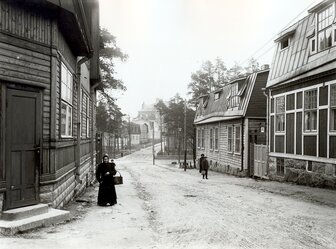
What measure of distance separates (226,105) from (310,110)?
568 inches

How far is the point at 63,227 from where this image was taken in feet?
25.9

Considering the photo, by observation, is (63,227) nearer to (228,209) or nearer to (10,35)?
(10,35)

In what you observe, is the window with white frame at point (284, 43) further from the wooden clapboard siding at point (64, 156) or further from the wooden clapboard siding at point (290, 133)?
the wooden clapboard siding at point (64, 156)

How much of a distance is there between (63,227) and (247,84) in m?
20.7

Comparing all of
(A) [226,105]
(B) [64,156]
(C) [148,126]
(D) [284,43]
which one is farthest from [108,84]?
(C) [148,126]

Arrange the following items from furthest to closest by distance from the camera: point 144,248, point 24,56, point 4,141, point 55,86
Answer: point 55,86 → point 24,56 → point 4,141 → point 144,248

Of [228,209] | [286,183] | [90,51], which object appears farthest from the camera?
[286,183]

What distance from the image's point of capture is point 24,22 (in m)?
8.26

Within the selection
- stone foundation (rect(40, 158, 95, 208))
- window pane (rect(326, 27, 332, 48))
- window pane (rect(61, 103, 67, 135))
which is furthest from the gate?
window pane (rect(61, 103, 67, 135))

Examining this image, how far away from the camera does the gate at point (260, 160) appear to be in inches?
881

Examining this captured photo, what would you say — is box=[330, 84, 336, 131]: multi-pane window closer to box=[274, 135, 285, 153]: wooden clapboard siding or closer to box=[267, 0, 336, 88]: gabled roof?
box=[267, 0, 336, 88]: gabled roof

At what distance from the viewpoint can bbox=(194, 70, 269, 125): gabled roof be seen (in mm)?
26109

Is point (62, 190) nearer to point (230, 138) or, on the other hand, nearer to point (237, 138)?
point (237, 138)

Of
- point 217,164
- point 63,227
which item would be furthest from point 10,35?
point 217,164
